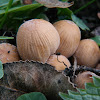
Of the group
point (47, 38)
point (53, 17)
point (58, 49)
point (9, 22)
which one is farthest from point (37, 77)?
point (53, 17)

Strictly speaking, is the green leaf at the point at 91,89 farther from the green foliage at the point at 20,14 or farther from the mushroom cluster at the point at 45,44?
the green foliage at the point at 20,14

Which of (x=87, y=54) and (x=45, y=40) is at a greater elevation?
(x=45, y=40)

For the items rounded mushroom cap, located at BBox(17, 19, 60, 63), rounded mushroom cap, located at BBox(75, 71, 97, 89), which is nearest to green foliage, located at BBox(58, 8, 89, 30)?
rounded mushroom cap, located at BBox(17, 19, 60, 63)

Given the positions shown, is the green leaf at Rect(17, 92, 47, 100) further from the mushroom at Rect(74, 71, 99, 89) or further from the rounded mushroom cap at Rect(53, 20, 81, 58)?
the rounded mushroom cap at Rect(53, 20, 81, 58)

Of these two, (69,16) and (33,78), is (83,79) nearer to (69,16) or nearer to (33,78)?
(33,78)

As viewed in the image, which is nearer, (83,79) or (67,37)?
(83,79)

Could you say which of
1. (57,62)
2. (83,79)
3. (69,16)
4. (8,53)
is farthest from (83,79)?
(69,16)

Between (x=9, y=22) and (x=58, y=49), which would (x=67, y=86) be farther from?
(x=9, y=22)
